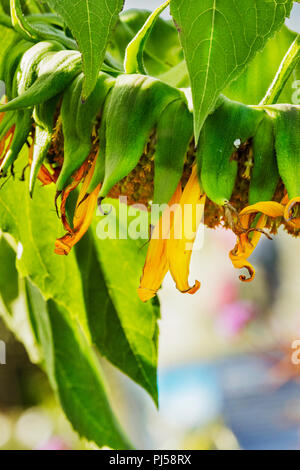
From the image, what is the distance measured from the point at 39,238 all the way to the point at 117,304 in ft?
0.25

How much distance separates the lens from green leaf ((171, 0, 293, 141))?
0.24 metres

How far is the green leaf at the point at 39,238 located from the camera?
1.60 feet

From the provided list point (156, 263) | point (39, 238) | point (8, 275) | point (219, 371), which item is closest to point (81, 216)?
point (156, 263)

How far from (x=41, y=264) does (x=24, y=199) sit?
49 mm

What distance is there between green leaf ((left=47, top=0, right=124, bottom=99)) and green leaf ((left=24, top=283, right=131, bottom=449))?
36 centimetres

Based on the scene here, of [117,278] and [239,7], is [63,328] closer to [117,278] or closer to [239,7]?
[117,278]

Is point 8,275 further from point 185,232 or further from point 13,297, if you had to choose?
point 185,232

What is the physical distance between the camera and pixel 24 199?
49cm

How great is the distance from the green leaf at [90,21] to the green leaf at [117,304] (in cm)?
28

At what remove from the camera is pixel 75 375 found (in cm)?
63

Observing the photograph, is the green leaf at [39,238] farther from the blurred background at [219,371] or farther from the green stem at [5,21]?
the blurred background at [219,371]
